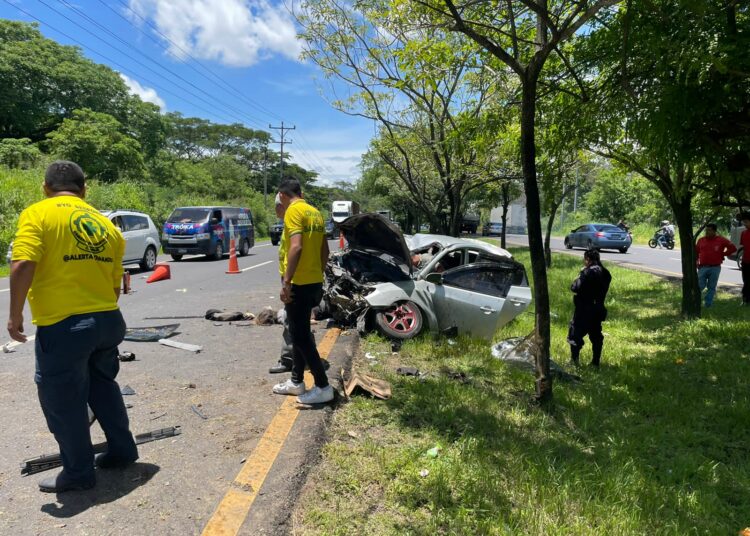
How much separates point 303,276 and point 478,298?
11.5ft

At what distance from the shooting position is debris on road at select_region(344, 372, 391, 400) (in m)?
4.46

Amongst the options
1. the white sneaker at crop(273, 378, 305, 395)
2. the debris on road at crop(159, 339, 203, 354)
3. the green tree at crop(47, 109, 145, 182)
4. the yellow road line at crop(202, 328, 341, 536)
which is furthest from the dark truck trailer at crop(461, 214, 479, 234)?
the yellow road line at crop(202, 328, 341, 536)

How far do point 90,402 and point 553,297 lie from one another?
10045 mm

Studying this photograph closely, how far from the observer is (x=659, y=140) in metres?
4.63

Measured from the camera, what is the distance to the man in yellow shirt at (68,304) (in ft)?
8.62

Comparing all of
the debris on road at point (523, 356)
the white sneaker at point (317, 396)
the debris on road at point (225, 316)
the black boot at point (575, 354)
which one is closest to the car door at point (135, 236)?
the debris on road at point (225, 316)

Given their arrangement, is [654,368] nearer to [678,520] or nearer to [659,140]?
[659,140]

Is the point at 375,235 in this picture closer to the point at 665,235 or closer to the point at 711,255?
the point at 711,255

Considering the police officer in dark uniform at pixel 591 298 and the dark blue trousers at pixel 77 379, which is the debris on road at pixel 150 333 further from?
the police officer in dark uniform at pixel 591 298

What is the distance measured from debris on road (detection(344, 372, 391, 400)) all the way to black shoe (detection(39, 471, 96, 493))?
215 centimetres

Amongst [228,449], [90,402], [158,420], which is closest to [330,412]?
[228,449]

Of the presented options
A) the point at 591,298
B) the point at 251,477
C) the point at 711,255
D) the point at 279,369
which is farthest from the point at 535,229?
the point at 711,255

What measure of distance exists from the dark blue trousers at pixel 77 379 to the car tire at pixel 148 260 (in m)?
13.2

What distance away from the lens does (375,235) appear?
765 centimetres
